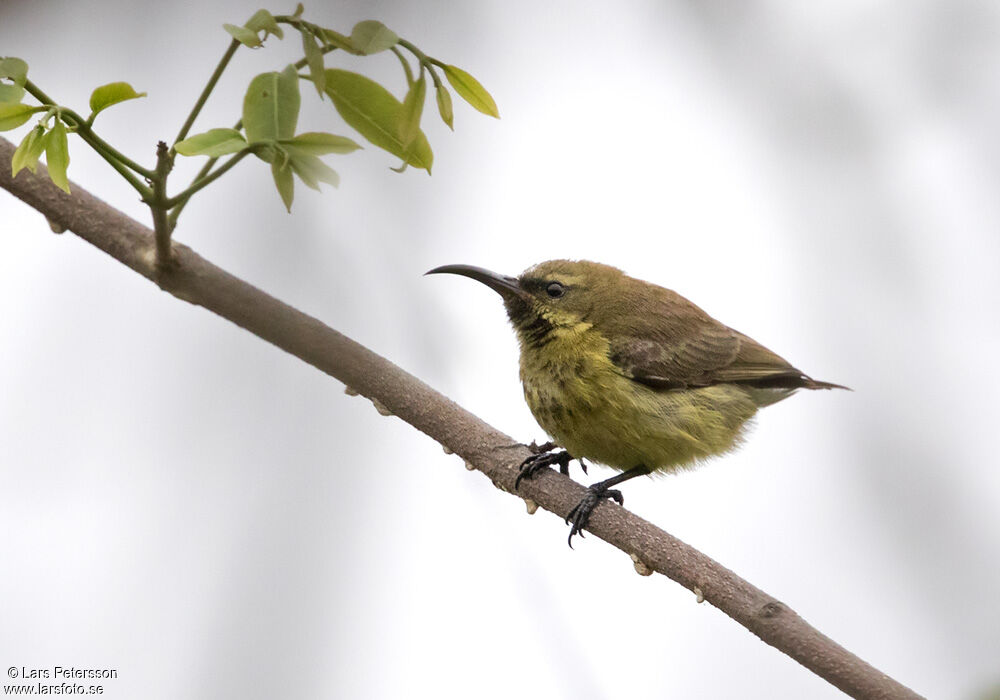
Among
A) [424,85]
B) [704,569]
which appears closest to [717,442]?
[704,569]

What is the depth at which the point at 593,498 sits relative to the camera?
3.12 meters

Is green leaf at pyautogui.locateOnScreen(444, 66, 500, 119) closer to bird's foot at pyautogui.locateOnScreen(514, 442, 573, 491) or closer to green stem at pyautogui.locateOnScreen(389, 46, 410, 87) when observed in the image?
green stem at pyautogui.locateOnScreen(389, 46, 410, 87)

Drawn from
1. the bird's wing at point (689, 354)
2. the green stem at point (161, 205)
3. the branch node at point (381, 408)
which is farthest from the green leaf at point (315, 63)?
the bird's wing at point (689, 354)

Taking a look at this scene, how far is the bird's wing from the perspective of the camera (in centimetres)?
395

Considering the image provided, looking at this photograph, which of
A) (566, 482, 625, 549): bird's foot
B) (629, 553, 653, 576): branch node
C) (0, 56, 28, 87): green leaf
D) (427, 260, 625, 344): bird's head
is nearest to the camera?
(0, 56, 28, 87): green leaf

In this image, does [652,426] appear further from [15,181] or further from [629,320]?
[15,181]

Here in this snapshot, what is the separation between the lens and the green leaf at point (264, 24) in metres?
1.83

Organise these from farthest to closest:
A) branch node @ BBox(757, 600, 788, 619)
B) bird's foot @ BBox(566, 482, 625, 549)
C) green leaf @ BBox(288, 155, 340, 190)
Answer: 1. bird's foot @ BBox(566, 482, 625, 549)
2. branch node @ BBox(757, 600, 788, 619)
3. green leaf @ BBox(288, 155, 340, 190)

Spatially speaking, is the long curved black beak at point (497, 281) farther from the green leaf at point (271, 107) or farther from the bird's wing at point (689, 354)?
the green leaf at point (271, 107)

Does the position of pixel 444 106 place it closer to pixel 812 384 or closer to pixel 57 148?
pixel 57 148

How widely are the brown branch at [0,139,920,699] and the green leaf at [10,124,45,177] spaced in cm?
38

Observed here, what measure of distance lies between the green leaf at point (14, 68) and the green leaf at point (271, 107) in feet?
1.32

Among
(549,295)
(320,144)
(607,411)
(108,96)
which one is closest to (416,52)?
(320,144)

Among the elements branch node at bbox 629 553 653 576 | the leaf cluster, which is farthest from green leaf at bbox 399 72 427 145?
branch node at bbox 629 553 653 576
